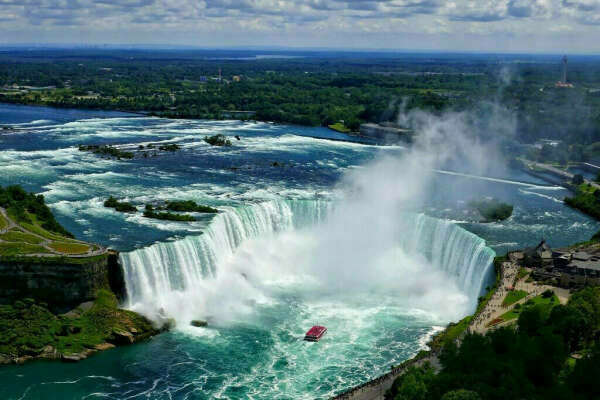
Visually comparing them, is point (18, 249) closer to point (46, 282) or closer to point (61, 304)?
point (46, 282)

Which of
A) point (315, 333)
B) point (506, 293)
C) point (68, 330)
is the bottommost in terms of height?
point (315, 333)

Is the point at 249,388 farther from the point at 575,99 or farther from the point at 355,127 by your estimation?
the point at 575,99

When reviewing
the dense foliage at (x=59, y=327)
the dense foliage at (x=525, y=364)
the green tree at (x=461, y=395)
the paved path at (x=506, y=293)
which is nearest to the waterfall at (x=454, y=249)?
the paved path at (x=506, y=293)

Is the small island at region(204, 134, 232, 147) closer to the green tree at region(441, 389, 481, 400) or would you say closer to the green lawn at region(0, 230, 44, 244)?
the green lawn at region(0, 230, 44, 244)

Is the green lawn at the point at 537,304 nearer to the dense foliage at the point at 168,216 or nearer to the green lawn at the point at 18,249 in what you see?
the dense foliage at the point at 168,216

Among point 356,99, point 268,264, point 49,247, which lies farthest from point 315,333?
point 356,99
